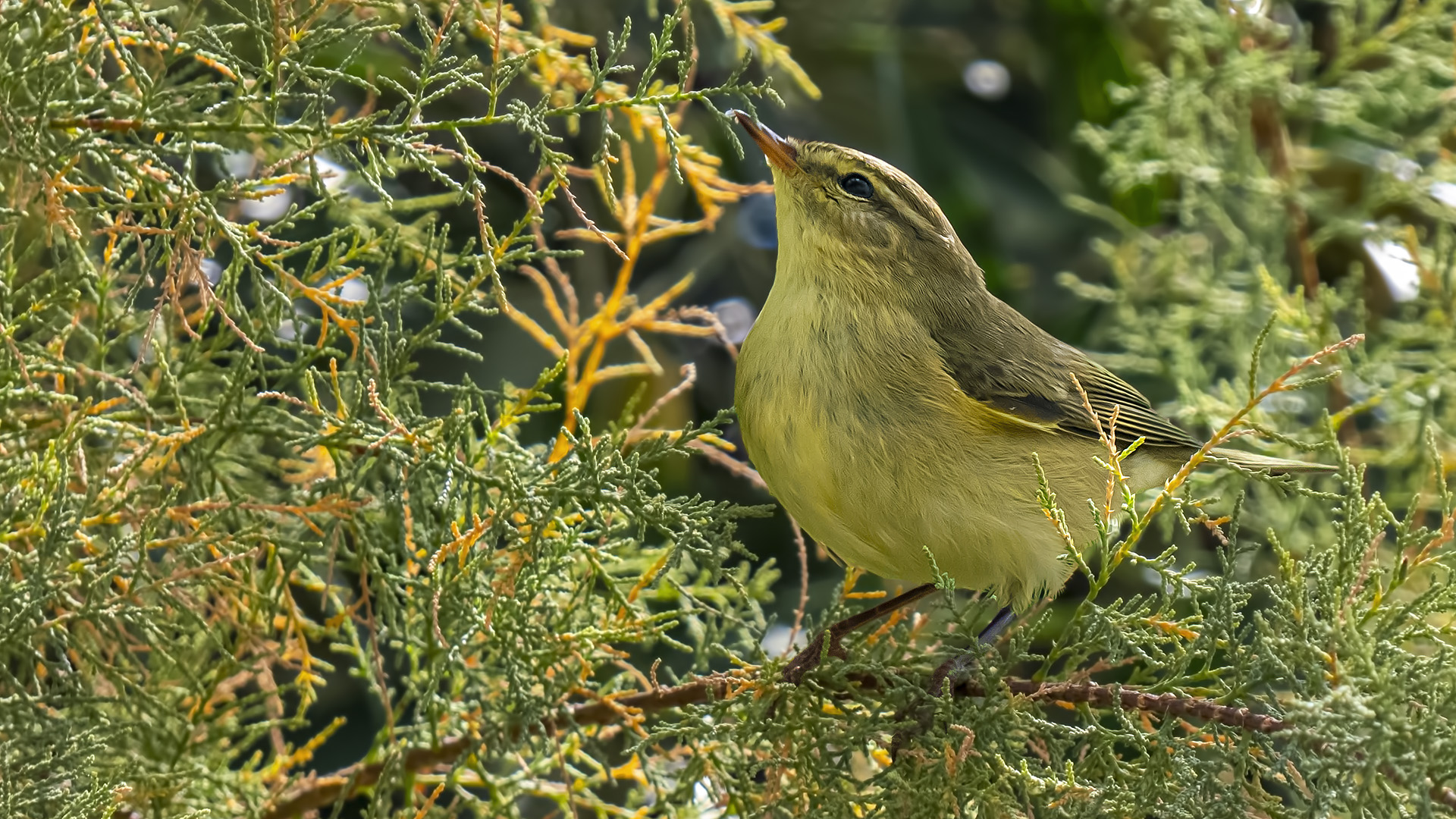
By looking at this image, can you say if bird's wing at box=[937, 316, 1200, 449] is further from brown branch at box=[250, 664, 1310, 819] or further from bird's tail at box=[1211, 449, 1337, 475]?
brown branch at box=[250, 664, 1310, 819]

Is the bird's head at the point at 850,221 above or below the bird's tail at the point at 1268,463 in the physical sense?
above

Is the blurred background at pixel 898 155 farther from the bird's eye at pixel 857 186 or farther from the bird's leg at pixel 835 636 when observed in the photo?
the bird's leg at pixel 835 636

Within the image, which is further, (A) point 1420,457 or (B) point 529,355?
(B) point 529,355

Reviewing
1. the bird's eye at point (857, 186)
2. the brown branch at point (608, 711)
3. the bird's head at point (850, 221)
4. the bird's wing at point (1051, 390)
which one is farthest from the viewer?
the bird's eye at point (857, 186)

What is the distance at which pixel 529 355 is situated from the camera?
4.55 metres

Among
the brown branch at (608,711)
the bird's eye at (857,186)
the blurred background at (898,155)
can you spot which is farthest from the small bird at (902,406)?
the blurred background at (898,155)

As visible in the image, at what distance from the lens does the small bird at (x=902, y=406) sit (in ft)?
9.30

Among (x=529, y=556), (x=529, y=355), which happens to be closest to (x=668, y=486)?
(x=529, y=355)

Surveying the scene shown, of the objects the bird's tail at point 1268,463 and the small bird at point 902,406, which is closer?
the small bird at point 902,406

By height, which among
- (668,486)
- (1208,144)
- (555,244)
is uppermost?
(1208,144)

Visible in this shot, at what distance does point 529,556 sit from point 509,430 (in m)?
0.40

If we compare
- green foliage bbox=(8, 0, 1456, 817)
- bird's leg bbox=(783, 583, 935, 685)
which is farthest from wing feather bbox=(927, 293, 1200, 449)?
bird's leg bbox=(783, 583, 935, 685)

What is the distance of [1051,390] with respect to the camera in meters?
3.23

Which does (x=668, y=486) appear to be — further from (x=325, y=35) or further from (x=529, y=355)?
(x=325, y=35)
